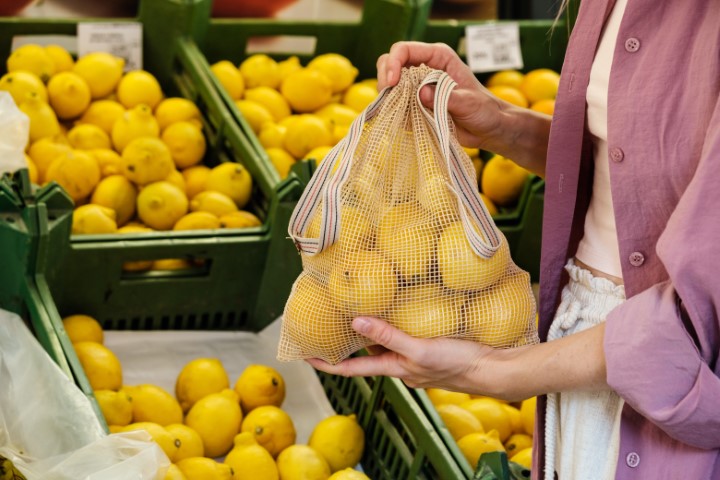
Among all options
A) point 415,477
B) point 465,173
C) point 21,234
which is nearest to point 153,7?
point 21,234

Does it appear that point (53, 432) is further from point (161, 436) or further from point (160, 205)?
point (160, 205)

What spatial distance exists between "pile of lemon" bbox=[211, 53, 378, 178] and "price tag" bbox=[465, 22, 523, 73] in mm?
350

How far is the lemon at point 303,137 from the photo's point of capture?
110 inches

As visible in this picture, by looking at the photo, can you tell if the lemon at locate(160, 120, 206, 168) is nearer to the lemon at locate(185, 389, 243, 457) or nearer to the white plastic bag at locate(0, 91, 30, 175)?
the white plastic bag at locate(0, 91, 30, 175)

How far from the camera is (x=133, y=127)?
9.12 ft

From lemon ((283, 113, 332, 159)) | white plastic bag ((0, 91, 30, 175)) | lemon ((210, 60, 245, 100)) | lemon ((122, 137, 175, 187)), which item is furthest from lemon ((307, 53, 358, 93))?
white plastic bag ((0, 91, 30, 175))

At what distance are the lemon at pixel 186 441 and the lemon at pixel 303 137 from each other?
1033mm

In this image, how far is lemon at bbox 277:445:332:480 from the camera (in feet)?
6.39

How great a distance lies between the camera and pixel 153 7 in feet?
10.1

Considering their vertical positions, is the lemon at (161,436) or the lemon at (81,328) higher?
the lemon at (81,328)

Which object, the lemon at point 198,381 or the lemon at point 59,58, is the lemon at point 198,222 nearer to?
the lemon at point 198,381

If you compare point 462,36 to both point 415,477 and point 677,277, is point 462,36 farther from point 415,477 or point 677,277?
point 677,277

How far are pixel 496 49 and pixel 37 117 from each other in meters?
1.50

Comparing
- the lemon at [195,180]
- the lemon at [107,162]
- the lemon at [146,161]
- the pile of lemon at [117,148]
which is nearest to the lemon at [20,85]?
the pile of lemon at [117,148]
